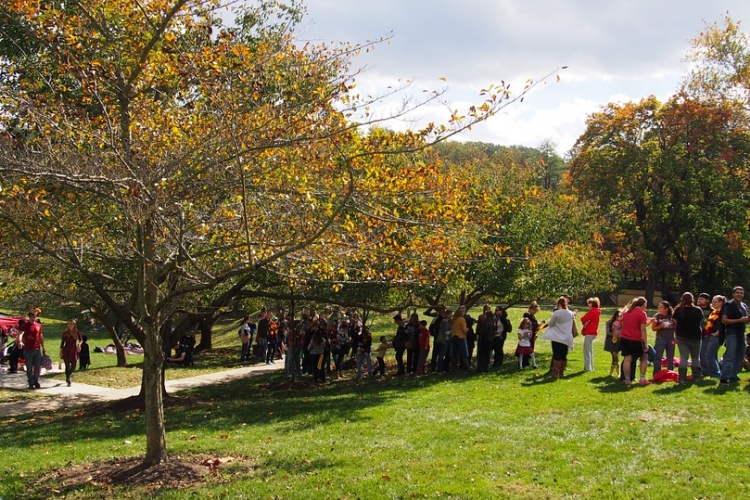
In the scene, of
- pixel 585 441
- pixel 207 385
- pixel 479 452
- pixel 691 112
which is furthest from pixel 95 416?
pixel 691 112

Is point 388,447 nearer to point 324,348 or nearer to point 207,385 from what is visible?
point 324,348

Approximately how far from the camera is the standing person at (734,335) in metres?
11.2

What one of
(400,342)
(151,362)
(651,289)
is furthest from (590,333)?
(651,289)

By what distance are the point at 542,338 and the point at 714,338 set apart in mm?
3526

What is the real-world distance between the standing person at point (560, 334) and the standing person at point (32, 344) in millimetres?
11268

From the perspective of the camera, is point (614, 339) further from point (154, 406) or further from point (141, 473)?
point (141, 473)

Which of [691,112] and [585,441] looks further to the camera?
[691,112]

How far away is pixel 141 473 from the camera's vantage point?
307 inches

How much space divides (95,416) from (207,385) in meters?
5.02

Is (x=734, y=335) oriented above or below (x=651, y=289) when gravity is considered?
below

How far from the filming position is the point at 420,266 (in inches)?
380

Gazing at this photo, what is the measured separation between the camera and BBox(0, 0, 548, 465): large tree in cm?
754

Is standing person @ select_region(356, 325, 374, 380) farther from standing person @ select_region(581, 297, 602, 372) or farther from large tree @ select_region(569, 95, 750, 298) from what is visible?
large tree @ select_region(569, 95, 750, 298)

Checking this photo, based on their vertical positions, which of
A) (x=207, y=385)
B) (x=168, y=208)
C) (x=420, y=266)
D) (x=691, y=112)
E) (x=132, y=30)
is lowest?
(x=207, y=385)
